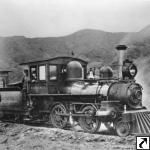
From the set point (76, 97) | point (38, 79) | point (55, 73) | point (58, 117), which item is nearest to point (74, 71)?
point (55, 73)

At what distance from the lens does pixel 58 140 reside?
Answer: 10055 mm

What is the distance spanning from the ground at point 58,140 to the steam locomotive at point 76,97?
2.16 ft

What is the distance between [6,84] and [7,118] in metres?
1.82

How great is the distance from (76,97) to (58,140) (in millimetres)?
2213

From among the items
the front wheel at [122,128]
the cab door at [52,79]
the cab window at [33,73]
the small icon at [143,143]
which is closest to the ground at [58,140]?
the front wheel at [122,128]

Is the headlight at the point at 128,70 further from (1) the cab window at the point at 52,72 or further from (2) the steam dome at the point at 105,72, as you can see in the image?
(1) the cab window at the point at 52,72

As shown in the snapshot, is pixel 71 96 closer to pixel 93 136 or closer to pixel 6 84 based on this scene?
pixel 93 136

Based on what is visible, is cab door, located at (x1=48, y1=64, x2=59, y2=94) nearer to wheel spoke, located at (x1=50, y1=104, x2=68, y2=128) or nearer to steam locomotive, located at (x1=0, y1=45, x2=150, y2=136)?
steam locomotive, located at (x1=0, y1=45, x2=150, y2=136)

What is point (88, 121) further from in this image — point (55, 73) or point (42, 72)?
point (42, 72)

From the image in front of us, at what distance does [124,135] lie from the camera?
33.6 ft

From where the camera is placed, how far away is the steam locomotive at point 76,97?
10617 mm

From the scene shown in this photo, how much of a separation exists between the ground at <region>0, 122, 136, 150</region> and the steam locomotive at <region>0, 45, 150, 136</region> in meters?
0.66

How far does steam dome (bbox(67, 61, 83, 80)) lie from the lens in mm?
12367

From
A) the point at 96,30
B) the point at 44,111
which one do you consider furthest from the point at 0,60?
the point at 44,111
